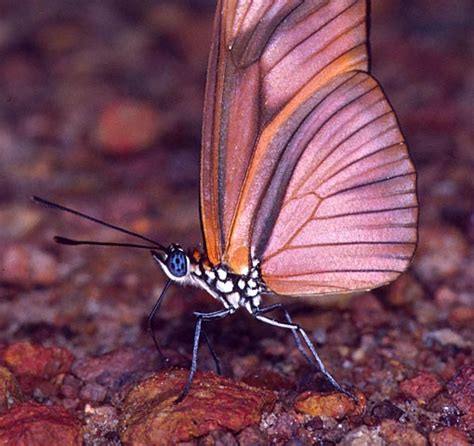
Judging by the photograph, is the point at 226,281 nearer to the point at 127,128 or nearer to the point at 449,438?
the point at 449,438

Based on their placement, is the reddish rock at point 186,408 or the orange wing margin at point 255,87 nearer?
the reddish rock at point 186,408

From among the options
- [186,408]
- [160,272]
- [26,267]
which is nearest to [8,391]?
[186,408]

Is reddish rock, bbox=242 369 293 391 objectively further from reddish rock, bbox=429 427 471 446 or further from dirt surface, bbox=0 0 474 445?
reddish rock, bbox=429 427 471 446

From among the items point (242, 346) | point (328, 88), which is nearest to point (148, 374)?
point (242, 346)

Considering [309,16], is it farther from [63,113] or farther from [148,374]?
[63,113]

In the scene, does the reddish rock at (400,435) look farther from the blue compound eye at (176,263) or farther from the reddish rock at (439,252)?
the reddish rock at (439,252)

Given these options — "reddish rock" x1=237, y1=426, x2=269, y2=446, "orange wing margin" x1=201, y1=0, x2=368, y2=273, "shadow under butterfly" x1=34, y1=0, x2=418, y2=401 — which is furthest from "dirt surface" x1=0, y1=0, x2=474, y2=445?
"orange wing margin" x1=201, y1=0, x2=368, y2=273

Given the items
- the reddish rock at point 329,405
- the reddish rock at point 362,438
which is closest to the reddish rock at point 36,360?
the reddish rock at point 329,405
